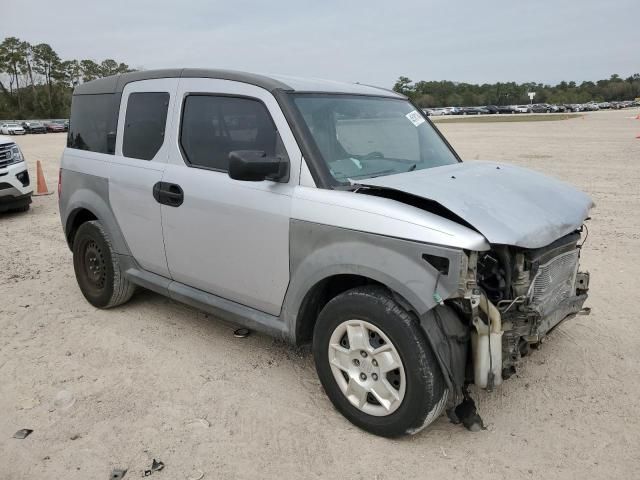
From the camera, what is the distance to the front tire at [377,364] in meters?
2.75

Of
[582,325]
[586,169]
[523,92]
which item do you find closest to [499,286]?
[582,325]

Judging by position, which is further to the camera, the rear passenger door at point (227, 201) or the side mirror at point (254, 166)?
the rear passenger door at point (227, 201)

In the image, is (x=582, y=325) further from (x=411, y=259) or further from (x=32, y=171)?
(x=32, y=171)

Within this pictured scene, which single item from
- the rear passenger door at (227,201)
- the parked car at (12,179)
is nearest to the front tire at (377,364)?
the rear passenger door at (227,201)

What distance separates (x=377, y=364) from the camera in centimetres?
292

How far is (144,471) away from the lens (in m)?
2.79

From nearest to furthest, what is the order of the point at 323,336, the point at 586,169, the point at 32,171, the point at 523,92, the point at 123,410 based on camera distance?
the point at 323,336 < the point at 123,410 < the point at 586,169 < the point at 32,171 < the point at 523,92

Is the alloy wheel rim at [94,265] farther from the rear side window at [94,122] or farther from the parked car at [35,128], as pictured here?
the parked car at [35,128]

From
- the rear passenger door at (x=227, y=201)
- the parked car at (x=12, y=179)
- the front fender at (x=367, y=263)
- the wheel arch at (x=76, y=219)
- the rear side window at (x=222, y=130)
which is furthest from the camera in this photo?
the parked car at (x=12, y=179)

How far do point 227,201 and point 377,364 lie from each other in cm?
142

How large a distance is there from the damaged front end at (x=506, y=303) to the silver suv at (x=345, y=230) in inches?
0.4

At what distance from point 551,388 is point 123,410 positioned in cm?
274

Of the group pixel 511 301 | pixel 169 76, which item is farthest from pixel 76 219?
pixel 511 301

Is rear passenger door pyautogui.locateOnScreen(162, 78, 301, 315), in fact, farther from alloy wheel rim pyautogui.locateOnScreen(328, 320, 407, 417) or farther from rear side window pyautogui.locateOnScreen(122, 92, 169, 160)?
alloy wheel rim pyautogui.locateOnScreen(328, 320, 407, 417)
